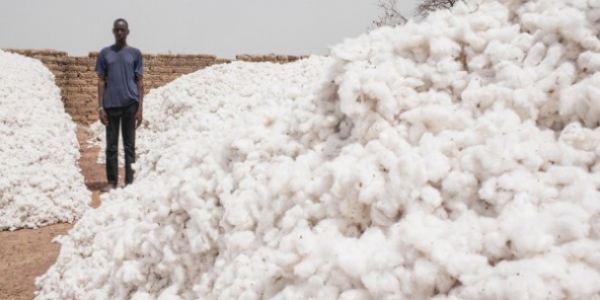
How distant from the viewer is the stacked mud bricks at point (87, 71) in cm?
1041

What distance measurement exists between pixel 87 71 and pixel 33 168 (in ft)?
23.2

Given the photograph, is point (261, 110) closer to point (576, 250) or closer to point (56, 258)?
point (576, 250)

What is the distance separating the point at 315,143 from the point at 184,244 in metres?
0.63

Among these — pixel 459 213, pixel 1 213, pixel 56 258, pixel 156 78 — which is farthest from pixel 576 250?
pixel 156 78

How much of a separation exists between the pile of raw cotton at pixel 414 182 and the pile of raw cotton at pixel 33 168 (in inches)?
84.8

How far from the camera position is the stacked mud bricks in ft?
34.2

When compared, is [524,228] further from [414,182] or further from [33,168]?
[33,168]

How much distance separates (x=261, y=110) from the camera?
211 centimetres

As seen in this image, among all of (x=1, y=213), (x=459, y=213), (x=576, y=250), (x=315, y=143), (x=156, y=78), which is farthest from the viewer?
(x=156, y=78)

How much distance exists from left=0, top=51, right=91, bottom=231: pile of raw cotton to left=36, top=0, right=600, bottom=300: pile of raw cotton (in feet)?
7.07

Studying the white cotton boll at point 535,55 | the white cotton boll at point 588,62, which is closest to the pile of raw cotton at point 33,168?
the white cotton boll at point 535,55

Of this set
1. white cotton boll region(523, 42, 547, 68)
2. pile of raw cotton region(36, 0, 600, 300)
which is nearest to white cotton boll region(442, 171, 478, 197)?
pile of raw cotton region(36, 0, 600, 300)

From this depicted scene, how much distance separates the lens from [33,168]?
4250mm

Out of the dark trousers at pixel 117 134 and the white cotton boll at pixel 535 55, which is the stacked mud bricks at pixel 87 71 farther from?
the white cotton boll at pixel 535 55
